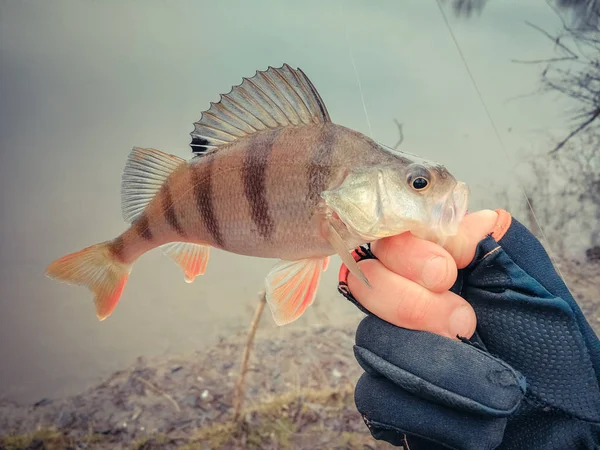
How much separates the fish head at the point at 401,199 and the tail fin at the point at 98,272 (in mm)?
410

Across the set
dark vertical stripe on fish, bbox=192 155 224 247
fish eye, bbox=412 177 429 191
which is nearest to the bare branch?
fish eye, bbox=412 177 429 191

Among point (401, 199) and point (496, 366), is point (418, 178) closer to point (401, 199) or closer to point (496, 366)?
point (401, 199)

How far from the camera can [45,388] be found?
2.00 metres

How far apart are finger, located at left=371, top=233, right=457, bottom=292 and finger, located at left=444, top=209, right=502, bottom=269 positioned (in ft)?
0.25

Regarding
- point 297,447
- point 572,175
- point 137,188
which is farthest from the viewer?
point 572,175

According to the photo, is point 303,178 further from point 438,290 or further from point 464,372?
point 464,372

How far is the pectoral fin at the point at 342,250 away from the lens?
56 cm

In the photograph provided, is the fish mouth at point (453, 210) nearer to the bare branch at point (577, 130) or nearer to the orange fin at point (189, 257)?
the orange fin at point (189, 257)

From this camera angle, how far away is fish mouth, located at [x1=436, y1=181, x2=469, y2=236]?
58cm

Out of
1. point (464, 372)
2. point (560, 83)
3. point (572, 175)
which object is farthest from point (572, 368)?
point (560, 83)

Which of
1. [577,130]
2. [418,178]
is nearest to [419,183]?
[418,178]

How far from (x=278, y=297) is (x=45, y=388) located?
6.05ft

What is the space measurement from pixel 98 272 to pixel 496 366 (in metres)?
0.65

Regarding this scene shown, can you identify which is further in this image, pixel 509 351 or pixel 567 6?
pixel 567 6
